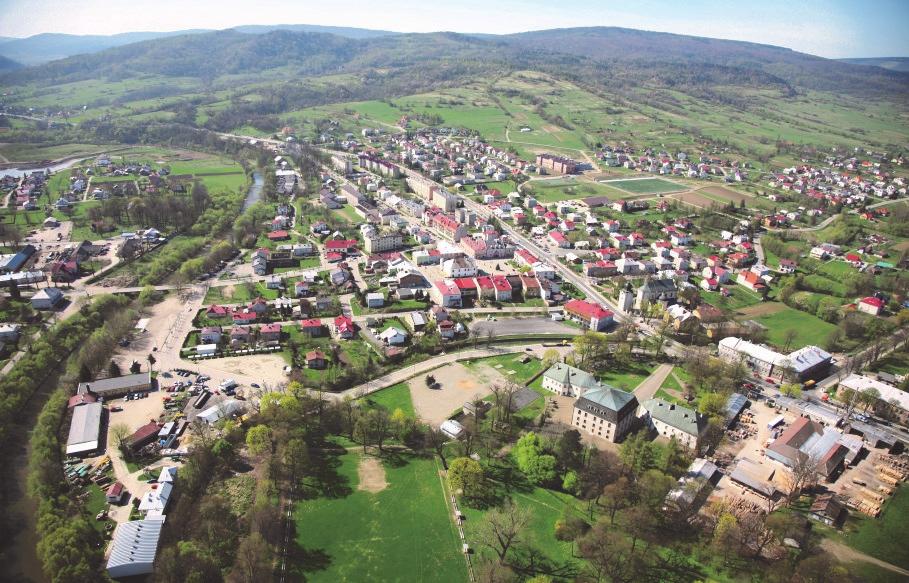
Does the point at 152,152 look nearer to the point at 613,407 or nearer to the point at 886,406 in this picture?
the point at 613,407

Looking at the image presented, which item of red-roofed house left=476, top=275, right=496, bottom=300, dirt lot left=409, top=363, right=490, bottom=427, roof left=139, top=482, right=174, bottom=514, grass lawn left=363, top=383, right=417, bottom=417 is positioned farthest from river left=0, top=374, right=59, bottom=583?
red-roofed house left=476, top=275, right=496, bottom=300

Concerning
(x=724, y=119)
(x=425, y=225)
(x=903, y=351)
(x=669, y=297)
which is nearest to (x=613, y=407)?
(x=669, y=297)

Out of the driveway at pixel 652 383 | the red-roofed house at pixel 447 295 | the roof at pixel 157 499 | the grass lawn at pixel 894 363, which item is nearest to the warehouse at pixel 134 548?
the roof at pixel 157 499

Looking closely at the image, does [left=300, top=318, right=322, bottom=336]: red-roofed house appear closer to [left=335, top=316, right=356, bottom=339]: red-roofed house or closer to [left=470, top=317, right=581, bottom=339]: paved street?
[left=335, top=316, right=356, bottom=339]: red-roofed house

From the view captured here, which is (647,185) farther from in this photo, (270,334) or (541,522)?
(541,522)

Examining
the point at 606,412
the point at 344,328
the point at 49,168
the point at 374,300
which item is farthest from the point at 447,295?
the point at 49,168

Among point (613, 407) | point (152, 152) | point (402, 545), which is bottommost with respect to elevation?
point (402, 545)
